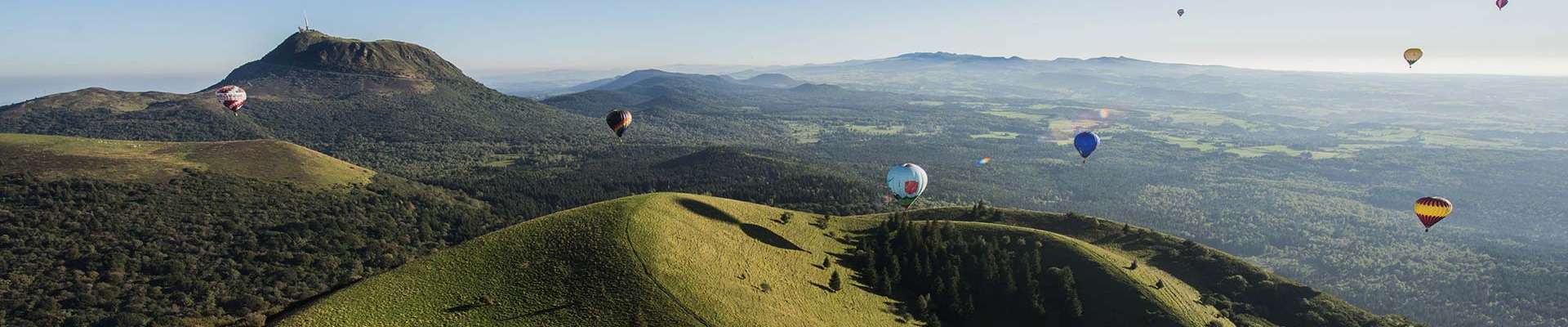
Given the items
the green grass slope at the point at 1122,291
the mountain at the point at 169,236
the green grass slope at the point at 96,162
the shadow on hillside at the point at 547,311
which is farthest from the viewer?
the green grass slope at the point at 96,162

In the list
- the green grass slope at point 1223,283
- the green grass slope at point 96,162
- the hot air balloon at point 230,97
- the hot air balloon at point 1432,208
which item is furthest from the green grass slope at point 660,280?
the green grass slope at point 96,162

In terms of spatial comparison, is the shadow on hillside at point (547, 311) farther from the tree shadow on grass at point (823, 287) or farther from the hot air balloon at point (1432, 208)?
the hot air balloon at point (1432, 208)

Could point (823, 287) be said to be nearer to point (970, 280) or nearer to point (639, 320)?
point (970, 280)

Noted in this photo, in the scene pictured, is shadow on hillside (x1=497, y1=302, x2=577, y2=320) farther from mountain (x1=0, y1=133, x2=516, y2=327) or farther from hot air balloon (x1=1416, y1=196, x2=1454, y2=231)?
hot air balloon (x1=1416, y1=196, x2=1454, y2=231)

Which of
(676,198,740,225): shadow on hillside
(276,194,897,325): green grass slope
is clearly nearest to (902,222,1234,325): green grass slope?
(276,194,897,325): green grass slope

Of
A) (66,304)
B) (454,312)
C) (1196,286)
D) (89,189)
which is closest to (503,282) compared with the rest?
(454,312)

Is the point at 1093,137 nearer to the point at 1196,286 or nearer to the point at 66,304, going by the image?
the point at 1196,286

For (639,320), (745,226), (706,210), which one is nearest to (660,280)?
(639,320)
